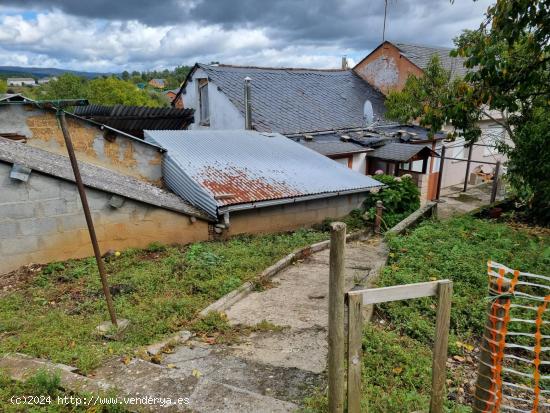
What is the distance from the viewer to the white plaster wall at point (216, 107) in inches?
675

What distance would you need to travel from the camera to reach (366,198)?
13039mm

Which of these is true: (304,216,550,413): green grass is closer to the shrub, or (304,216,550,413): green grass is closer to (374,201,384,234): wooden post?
(374,201,384,234): wooden post

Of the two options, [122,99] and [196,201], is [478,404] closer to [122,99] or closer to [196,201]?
[196,201]

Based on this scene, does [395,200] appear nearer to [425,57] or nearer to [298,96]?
[298,96]

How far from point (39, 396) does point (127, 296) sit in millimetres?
2905

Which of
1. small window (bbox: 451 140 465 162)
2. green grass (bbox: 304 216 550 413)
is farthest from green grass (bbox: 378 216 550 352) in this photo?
small window (bbox: 451 140 465 162)

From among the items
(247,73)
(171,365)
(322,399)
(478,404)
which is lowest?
(171,365)

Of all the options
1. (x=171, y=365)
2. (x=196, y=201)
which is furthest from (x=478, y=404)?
(x=196, y=201)

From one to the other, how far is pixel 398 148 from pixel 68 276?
12.9 m

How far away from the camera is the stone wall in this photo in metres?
9.88

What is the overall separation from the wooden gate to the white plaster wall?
14869mm

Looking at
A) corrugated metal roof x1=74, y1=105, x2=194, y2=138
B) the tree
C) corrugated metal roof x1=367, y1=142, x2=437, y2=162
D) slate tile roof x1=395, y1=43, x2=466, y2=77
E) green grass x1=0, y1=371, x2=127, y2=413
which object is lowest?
green grass x1=0, y1=371, x2=127, y2=413

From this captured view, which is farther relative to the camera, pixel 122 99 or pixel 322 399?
pixel 122 99

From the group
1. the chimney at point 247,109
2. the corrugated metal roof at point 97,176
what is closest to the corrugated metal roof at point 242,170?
the corrugated metal roof at point 97,176
